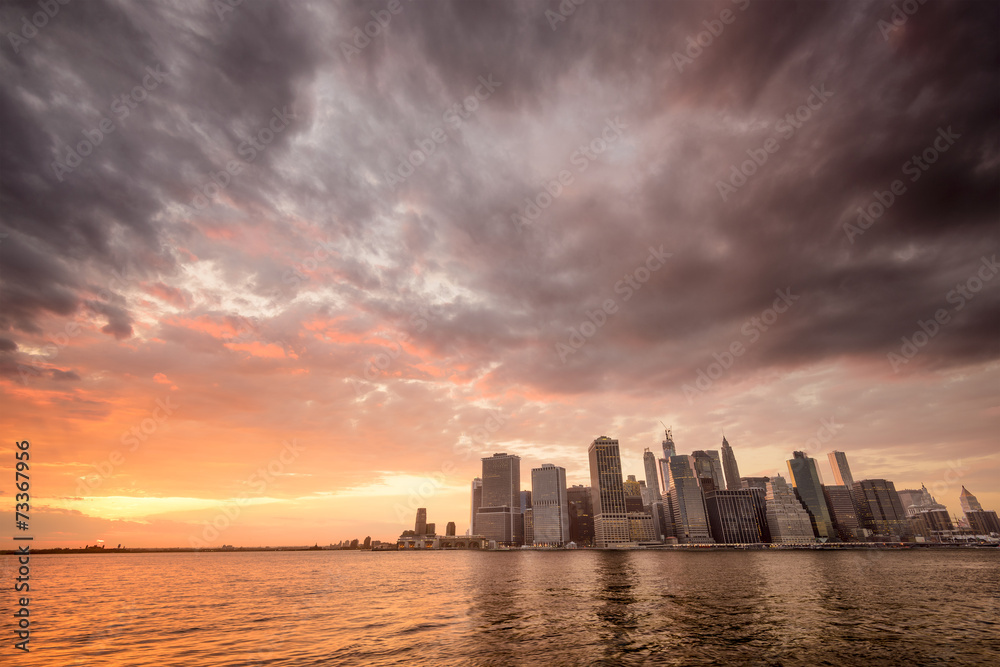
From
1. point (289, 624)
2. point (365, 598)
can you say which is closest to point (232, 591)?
point (365, 598)

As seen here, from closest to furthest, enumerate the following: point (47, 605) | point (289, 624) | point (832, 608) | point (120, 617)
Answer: point (289, 624)
point (120, 617)
point (832, 608)
point (47, 605)

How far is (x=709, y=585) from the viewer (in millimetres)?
89688

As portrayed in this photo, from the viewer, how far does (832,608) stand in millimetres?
58656

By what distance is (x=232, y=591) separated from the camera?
84.7m

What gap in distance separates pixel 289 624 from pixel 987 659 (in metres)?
65.0

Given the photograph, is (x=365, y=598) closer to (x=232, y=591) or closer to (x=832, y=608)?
(x=232, y=591)

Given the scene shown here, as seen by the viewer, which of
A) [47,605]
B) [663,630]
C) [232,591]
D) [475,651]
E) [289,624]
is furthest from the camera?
[232,591]

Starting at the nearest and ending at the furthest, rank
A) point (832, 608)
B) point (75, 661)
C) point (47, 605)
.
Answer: point (75, 661)
point (832, 608)
point (47, 605)

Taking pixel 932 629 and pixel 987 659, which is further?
pixel 932 629

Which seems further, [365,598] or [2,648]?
[365,598]

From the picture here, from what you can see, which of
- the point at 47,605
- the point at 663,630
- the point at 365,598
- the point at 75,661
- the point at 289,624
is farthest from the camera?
the point at 365,598

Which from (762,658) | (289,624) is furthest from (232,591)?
(762,658)

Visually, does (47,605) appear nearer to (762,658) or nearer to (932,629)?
(762,658)

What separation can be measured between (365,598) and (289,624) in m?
27.1
